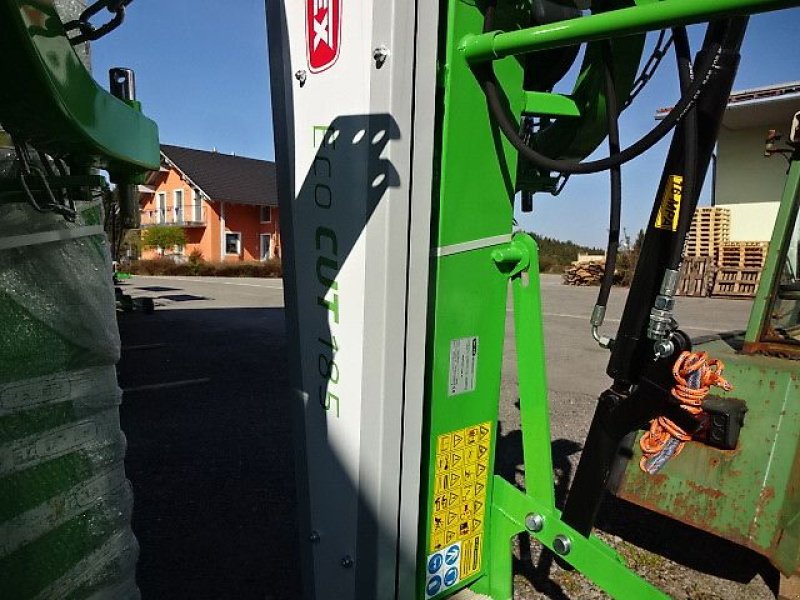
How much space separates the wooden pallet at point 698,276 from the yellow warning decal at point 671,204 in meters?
15.8

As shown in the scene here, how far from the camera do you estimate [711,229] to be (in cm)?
1576

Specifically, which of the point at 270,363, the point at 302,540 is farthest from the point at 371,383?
the point at 270,363

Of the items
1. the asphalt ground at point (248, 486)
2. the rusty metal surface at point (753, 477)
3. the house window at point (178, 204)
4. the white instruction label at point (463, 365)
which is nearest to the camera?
the white instruction label at point (463, 365)

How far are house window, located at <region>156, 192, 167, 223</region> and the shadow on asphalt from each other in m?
29.7

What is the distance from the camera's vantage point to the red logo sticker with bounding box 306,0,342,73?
4.05 feet

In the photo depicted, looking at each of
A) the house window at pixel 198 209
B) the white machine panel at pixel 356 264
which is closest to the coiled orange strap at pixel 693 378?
the white machine panel at pixel 356 264

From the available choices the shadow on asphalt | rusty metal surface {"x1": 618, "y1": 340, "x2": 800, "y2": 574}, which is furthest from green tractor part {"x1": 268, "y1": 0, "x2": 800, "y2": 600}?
the shadow on asphalt

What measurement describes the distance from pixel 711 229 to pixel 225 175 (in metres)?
26.4

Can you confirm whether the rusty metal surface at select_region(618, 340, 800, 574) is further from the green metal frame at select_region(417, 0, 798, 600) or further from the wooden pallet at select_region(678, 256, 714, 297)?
the wooden pallet at select_region(678, 256, 714, 297)

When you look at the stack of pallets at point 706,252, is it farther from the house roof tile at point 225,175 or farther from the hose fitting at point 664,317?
the house roof tile at point 225,175

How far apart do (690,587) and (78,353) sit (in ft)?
8.22

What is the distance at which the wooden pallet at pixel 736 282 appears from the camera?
15078 mm

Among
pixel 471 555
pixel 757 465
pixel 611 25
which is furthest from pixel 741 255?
pixel 611 25

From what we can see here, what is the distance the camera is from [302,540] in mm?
1538
